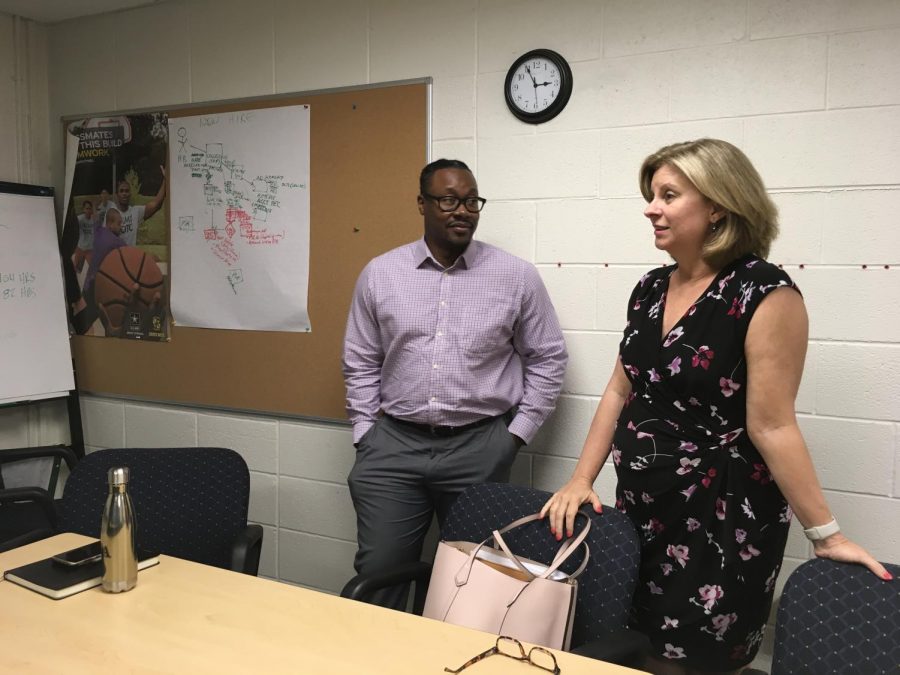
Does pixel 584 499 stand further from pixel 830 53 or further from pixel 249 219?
pixel 249 219

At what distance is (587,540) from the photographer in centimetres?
176

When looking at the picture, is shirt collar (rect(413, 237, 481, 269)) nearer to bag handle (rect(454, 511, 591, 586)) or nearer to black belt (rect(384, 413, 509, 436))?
black belt (rect(384, 413, 509, 436))

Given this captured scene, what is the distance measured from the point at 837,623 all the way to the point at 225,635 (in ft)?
3.67

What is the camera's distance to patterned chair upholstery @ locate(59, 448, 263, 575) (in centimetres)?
235

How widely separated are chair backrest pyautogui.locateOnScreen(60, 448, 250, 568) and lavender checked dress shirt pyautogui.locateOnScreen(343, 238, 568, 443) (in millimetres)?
446

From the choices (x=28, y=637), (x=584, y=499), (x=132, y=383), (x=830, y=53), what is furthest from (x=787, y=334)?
(x=132, y=383)

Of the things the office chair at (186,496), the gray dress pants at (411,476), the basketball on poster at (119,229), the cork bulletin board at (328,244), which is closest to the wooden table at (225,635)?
the office chair at (186,496)

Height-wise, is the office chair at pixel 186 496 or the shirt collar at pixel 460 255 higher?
the shirt collar at pixel 460 255

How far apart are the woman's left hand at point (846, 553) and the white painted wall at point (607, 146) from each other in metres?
0.81

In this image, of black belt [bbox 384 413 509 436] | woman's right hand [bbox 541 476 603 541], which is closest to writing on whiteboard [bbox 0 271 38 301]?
black belt [bbox 384 413 509 436]

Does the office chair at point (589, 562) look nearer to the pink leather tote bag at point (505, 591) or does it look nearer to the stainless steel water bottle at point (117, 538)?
the pink leather tote bag at point (505, 591)

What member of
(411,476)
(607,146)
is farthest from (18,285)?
(607,146)

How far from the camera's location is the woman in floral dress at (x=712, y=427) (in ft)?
5.37

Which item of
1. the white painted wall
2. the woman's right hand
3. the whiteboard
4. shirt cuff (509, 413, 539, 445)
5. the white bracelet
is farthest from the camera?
the whiteboard
